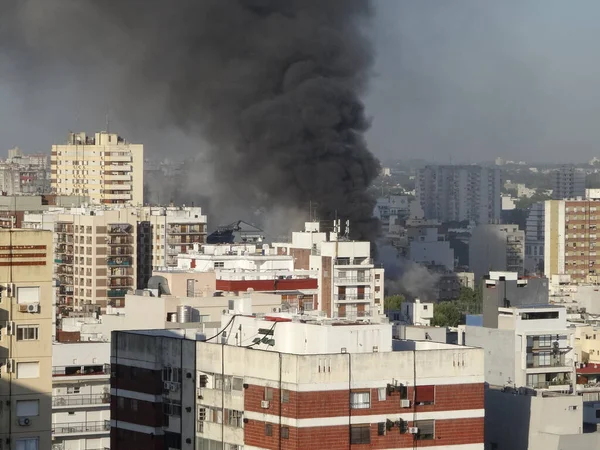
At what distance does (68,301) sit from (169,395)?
40.4m

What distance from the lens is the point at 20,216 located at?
72.4 m

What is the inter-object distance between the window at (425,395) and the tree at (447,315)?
111 feet

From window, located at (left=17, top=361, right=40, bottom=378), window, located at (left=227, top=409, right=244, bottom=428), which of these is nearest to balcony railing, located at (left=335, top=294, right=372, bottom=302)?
window, located at (left=227, top=409, right=244, bottom=428)

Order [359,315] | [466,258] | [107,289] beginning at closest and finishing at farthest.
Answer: [359,315]
[107,289]
[466,258]

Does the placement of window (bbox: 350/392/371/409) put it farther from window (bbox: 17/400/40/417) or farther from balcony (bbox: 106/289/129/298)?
balcony (bbox: 106/289/129/298)

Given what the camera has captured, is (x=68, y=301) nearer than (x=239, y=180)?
Yes

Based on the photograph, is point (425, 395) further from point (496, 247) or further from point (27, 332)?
point (496, 247)

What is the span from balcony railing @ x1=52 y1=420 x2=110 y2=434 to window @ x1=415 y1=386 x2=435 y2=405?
27.2 feet

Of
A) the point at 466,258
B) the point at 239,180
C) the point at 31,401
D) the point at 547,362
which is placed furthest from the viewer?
the point at 466,258

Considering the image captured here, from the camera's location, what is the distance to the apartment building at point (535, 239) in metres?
110

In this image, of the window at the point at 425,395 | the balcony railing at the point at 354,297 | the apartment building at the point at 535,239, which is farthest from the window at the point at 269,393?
the apartment building at the point at 535,239

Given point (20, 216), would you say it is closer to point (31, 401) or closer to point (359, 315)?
point (359, 315)

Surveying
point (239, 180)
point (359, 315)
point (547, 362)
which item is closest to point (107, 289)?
point (239, 180)

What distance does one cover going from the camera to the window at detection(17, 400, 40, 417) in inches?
848
